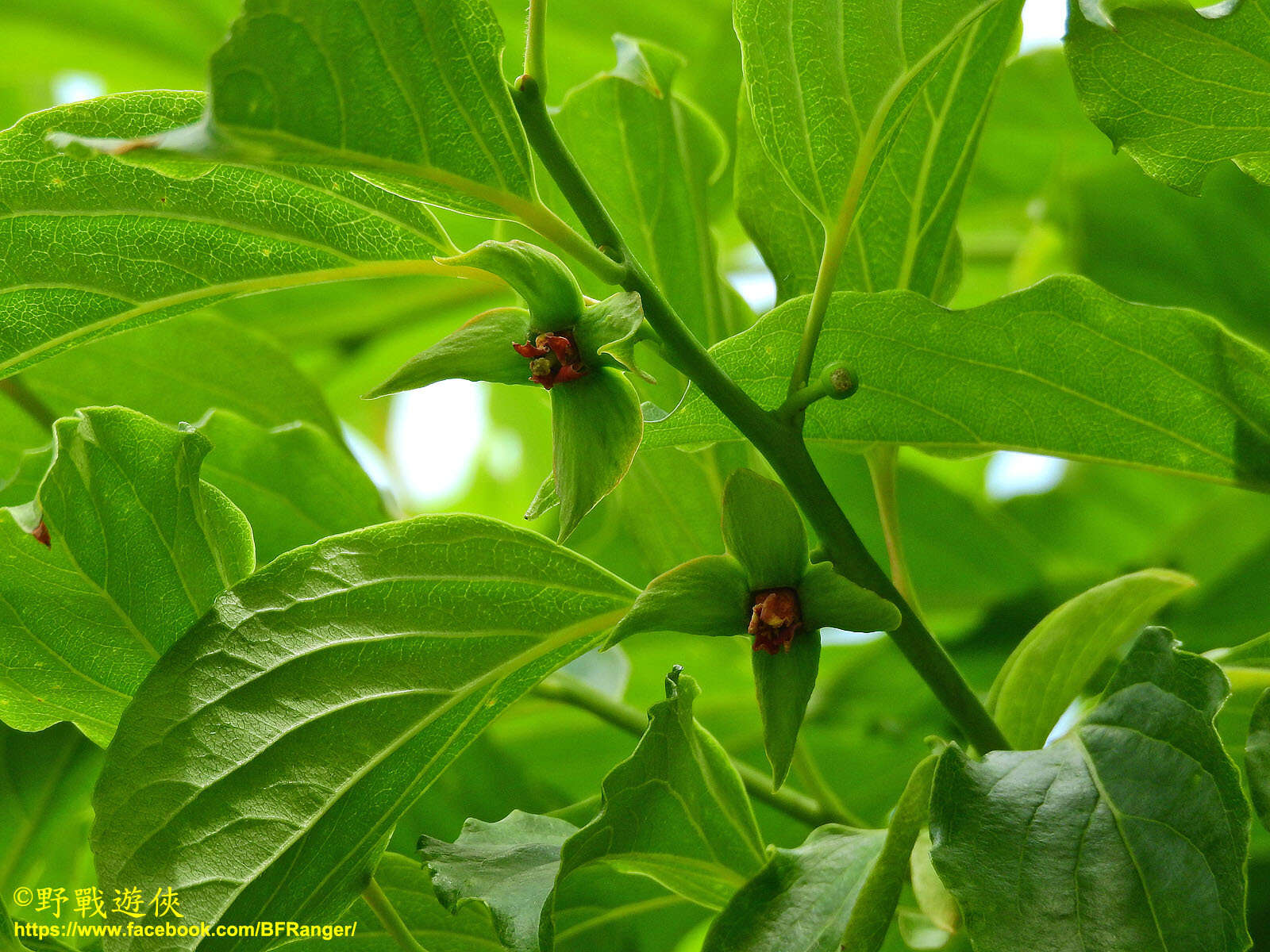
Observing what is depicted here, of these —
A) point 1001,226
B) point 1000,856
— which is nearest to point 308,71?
point 1000,856

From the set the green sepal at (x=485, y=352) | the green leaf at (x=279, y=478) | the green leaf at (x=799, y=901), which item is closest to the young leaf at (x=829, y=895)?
the green leaf at (x=799, y=901)

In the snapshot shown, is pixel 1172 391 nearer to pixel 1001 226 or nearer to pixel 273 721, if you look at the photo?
pixel 273 721

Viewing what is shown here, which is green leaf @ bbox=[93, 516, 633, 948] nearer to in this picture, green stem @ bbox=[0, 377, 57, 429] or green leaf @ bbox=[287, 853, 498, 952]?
green leaf @ bbox=[287, 853, 498, 952]

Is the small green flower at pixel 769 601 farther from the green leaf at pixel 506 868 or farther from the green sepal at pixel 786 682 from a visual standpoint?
the green leaf at pixel 506 868

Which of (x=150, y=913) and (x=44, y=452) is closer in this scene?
(x=150, y=913)

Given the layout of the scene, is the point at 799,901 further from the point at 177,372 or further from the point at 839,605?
the point at 177,372

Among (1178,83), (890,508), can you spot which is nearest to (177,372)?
(890,508)
